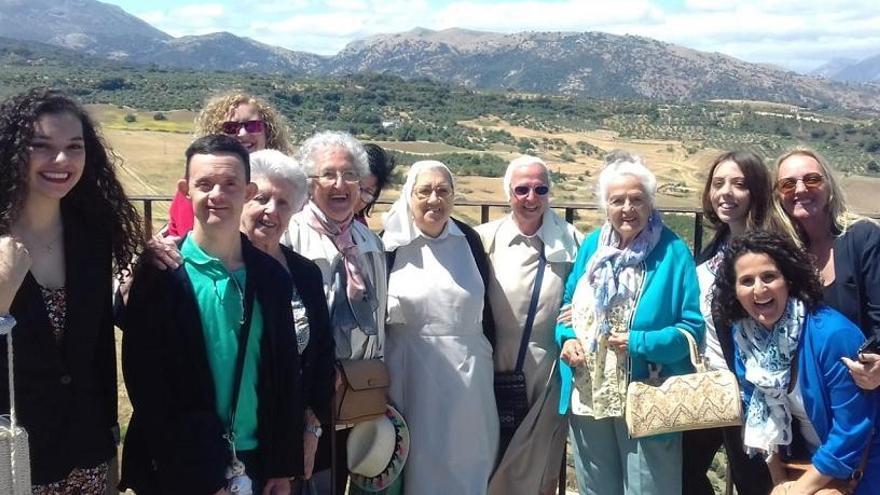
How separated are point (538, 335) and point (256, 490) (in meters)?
1.44

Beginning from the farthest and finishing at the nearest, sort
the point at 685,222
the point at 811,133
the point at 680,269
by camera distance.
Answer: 1. the point at 811,133
2. the point at 685,222
3. the point at 680,269

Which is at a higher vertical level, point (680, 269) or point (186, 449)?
point (680, 269)

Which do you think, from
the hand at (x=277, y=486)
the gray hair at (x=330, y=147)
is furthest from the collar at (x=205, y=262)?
the gray hair at (x=330, y=147)

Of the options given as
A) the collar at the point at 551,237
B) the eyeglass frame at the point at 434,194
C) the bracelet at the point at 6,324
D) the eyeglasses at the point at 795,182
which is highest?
the eyeglasses at the point at 795,182

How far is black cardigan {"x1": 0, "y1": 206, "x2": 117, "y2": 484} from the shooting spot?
7.70 feet

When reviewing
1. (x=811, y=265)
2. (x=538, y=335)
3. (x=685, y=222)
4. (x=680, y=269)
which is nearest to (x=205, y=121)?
(x=538, y=335)

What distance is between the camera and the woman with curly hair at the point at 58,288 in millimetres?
2354

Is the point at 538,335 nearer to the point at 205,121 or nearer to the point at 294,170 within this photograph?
the point at 294,170

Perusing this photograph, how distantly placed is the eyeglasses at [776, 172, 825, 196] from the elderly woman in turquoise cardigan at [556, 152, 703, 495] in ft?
1.45

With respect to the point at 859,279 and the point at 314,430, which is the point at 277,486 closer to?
the point at 314,430

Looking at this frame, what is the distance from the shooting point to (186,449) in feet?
8.20

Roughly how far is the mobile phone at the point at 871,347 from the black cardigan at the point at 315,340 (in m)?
1.82

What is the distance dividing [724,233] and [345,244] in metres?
1.66

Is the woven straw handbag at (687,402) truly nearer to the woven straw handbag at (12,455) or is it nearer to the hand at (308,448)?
the hand at (308,448)
